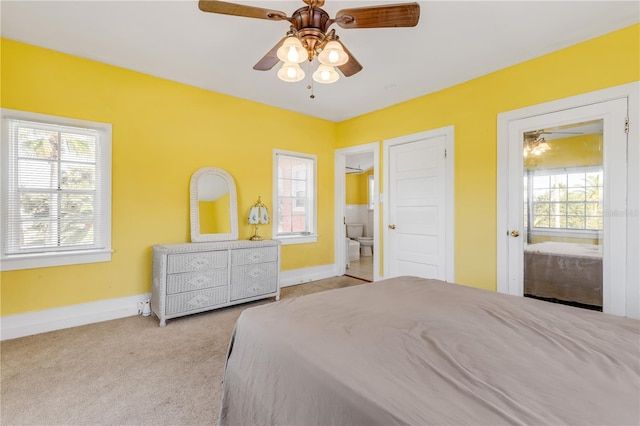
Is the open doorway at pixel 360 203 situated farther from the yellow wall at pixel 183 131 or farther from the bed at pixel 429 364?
the bed at pixel 429 364

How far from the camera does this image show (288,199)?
14.7 feet

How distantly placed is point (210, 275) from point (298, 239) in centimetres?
161

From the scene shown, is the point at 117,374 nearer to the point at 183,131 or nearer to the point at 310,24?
the point at 183,131

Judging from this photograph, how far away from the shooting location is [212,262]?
Answer: 3.14 metres

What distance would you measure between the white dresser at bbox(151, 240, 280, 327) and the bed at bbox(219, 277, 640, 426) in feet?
5.84

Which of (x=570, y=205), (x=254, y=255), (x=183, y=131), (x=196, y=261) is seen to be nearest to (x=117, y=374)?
→ (x=196, y=261)

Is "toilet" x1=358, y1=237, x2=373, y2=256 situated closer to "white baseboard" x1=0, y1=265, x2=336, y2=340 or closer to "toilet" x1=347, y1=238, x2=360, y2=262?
"toilet" x1=347, y1=238, x2=360, y2=262

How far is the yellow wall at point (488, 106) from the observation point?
238 cm

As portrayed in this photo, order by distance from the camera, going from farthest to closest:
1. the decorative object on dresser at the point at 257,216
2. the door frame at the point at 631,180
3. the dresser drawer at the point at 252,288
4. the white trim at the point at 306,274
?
the white trim at the point at 306,274 → the decorative object on dresser at the point at 257,216 → the dresser drawer at the point at 252,288 → the door frame at the point at 631,180

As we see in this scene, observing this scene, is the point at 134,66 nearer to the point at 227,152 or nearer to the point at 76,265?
the point at 227,152

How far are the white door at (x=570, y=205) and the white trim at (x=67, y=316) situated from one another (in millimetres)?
4056

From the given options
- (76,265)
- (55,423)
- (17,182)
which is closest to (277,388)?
(55,423)

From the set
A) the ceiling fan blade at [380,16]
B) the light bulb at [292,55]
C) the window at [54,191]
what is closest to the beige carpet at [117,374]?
the window at [54,191]

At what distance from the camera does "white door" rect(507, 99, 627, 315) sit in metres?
2.36
